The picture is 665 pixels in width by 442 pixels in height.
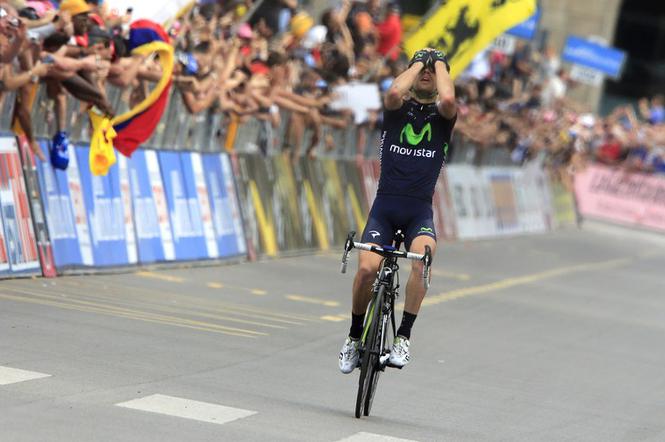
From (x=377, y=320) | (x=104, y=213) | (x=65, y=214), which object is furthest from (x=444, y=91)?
(x=104, y=213)

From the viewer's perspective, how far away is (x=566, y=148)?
41.1 metres

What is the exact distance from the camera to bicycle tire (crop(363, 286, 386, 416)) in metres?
9.98

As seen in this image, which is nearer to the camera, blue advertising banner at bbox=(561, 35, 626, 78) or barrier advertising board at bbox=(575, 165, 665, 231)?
blue advertising banner at bbox=(561, 35, 626, 78)

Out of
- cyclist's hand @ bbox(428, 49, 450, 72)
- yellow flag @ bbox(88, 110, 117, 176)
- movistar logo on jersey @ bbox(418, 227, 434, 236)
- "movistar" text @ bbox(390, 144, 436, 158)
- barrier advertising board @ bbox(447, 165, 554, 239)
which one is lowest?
barrier advertising board @ bbox(447, 165, 554, 239)

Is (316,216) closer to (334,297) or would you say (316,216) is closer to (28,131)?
(334,297)

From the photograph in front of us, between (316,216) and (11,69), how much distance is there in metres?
9.12

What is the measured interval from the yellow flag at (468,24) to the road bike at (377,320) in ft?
46.5

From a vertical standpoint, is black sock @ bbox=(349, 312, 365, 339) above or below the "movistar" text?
below

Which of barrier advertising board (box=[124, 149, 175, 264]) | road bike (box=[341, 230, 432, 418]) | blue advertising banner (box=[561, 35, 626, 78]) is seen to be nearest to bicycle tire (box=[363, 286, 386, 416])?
road bike (box=[341, 230, 432, 418])

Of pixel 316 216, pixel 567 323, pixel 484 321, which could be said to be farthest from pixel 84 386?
pixel 316 216

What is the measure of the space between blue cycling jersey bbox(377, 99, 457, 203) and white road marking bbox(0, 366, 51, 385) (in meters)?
2.45

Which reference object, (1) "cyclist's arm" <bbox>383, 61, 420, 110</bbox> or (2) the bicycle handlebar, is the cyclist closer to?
(1) "cyclist's arm" <bbox>383, 61, 420, 110</bbox>

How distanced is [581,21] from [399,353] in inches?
1947

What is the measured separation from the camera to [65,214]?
639 inches
